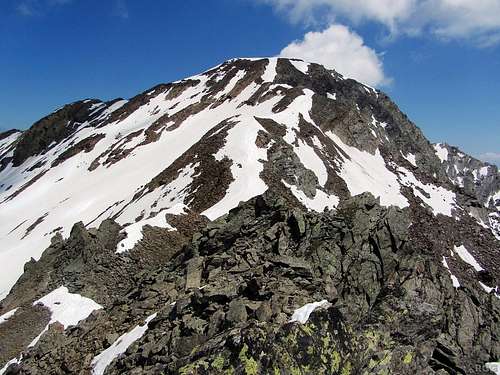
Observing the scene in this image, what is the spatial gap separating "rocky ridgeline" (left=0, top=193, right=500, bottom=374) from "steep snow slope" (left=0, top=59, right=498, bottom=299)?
815 centimetres

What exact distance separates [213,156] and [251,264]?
27.9m

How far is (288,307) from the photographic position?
55.3ft

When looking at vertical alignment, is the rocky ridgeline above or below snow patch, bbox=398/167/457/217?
above

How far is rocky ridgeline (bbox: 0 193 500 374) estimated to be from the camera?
13953 millimetres

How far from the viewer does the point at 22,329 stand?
26578 millimetres

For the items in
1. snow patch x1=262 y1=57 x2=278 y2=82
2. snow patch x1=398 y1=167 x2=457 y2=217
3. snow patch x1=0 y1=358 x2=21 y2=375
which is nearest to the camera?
snow patch x1=0 y1=358 x2=21 y2=375

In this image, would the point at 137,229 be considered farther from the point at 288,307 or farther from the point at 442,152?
the point at 442,152

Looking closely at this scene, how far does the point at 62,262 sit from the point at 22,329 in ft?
Answer: 21.1

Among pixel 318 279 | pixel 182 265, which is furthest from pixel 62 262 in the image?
pixel 318 279

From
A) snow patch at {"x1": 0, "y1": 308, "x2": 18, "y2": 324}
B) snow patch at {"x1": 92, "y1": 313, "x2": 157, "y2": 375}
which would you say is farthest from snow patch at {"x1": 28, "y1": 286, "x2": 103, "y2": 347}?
snow patch at {"x1": 92, "y1": 313, "x2": 157, "y2": 375}

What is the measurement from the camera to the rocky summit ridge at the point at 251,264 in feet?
48.9

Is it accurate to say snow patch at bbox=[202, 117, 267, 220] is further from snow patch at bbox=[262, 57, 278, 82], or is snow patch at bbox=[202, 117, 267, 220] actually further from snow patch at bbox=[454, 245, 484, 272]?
snow patch at bbox=[262, 57, 278, 82]

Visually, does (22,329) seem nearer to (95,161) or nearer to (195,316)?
(195,316)

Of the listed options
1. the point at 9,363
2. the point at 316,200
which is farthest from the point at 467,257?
the point at 9,363
